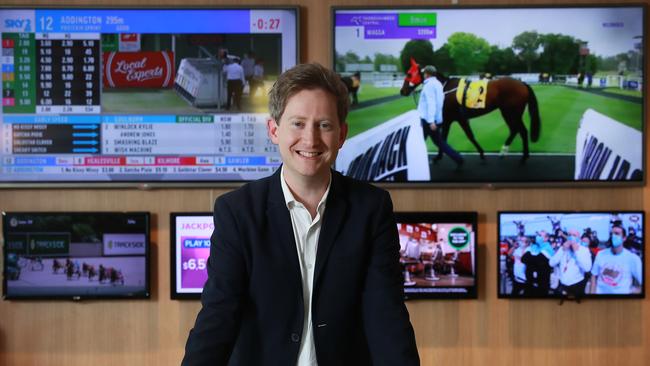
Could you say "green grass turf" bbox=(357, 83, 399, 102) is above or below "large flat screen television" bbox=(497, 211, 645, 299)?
above

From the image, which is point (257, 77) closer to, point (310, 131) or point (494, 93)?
point (494, 93)

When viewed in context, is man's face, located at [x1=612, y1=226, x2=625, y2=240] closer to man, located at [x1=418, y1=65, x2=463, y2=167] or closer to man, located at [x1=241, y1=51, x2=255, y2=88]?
man, located at [x1=418, y1=65, x2=463, y2=167]

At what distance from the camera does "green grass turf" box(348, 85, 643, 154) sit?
3.60 m

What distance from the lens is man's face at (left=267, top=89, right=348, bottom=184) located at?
1.54 metres

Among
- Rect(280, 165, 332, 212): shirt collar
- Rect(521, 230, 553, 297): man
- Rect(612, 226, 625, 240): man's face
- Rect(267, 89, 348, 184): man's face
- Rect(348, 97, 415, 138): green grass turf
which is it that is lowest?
Rect(521, 230, 553, 297): man

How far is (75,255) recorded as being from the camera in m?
3.54

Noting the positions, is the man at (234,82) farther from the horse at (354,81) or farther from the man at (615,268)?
the man at (615,268)

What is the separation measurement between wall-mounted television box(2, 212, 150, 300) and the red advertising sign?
603mm

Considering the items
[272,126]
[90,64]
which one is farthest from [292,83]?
[90,64]

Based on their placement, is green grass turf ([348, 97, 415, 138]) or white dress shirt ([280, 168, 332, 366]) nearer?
white dress shirt ([280, 168, 332, 366])

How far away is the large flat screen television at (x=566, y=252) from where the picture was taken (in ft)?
11.7

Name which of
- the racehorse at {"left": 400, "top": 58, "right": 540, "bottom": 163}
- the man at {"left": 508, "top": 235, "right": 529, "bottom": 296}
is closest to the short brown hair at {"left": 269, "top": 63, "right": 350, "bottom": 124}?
the racehorse at {"left": 400, "top": 58, "right": 540, "bottom": 163}

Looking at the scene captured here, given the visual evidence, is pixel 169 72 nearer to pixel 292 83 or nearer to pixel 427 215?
pixel 427 215

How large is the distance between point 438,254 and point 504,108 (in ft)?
2.47
